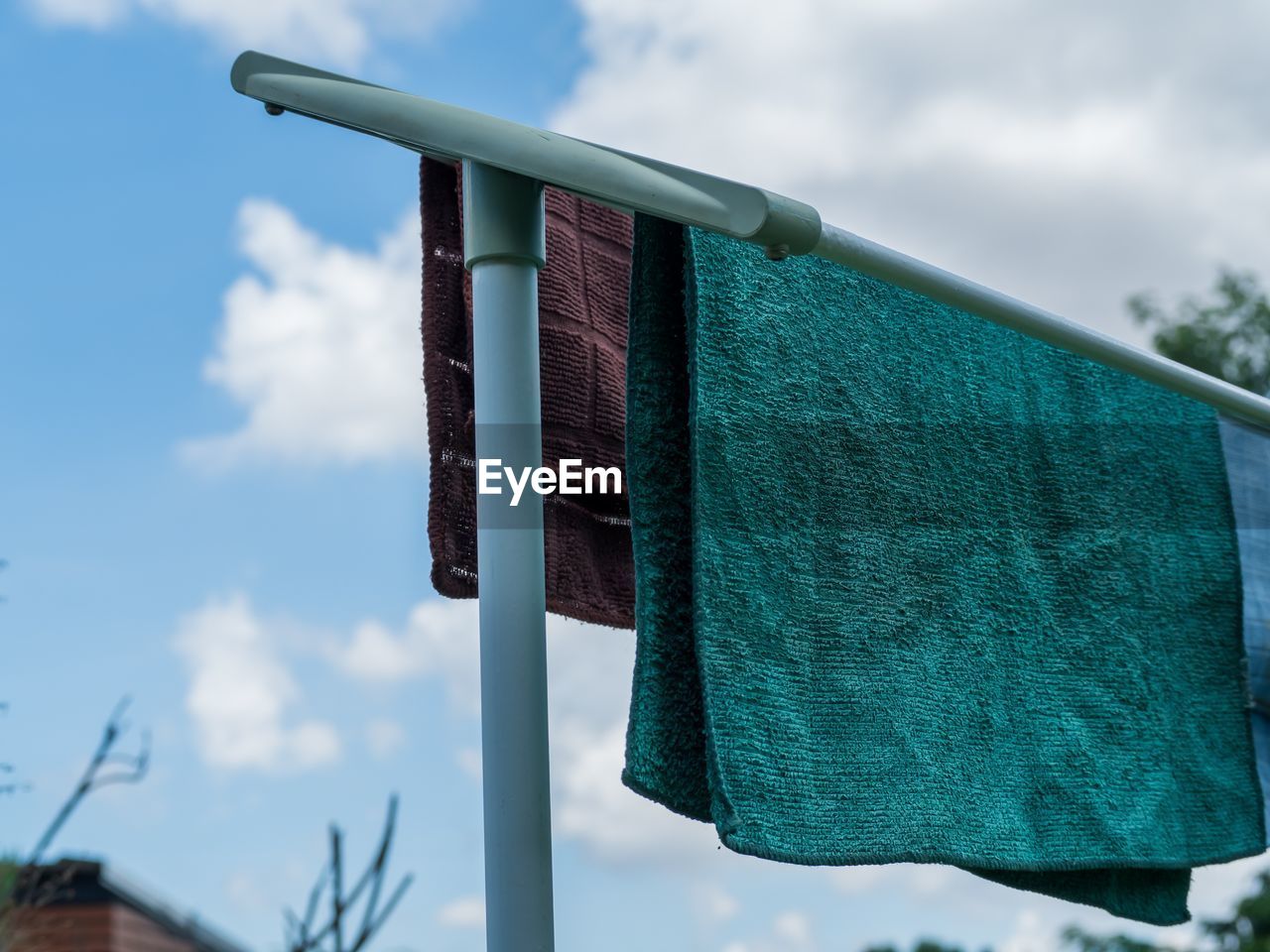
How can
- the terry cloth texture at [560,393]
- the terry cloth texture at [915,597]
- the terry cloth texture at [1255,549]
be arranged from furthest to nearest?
1. the terry cloth texture at [1255,549]
2. the terry cloth texture at [560,393]
3. the terry cloth texture at [915,597]

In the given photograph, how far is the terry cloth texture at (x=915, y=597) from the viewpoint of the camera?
64cm

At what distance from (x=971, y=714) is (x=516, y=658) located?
12.5 inches

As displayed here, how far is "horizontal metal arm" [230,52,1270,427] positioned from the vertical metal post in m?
0.03

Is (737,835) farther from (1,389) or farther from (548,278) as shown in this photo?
(1,389)

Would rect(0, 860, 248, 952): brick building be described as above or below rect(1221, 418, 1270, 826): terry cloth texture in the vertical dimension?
above

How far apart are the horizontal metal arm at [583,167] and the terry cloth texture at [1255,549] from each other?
53 cm

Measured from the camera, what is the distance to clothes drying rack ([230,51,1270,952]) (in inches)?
21.9

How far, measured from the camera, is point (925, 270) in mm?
682

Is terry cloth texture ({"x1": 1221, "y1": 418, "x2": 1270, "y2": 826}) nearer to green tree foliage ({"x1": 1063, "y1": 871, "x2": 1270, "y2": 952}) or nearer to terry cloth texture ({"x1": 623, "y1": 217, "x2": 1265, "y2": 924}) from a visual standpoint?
terry cloth texture ({"x1": 623, "y1": 217, "x2": 1265, "y2": 924})

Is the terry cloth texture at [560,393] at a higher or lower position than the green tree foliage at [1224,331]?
lower

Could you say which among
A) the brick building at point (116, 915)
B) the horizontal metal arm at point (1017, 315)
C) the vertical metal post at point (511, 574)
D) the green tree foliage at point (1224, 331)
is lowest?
the vertical metal post at point (511, 574)

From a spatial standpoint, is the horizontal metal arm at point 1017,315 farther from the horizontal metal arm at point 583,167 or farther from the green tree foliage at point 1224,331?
the green tree foliage at point 1224,331

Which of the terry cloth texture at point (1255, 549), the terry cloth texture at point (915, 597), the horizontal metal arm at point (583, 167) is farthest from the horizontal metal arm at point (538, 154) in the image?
the terry cloth texture at point (1255, 549)

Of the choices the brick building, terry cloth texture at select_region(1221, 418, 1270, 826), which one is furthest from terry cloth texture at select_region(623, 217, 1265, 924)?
the brick building
